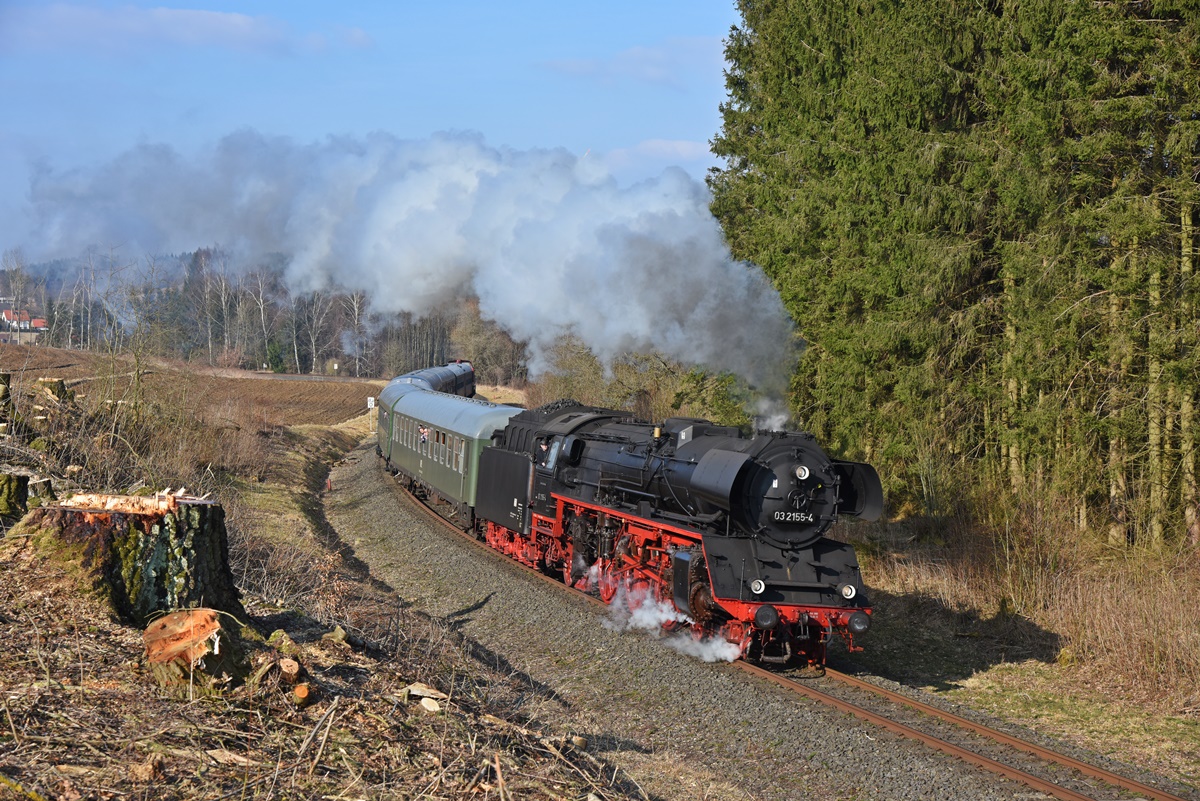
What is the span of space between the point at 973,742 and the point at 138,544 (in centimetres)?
737

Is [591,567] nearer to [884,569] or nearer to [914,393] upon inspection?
[884,569]

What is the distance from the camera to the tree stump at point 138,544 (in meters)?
7.04

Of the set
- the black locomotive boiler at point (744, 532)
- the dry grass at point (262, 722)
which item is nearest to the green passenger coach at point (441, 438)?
the black locomotive boiler at point (744, 532)

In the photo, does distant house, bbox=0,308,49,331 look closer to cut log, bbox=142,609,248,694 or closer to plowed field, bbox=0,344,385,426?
plowed field, bbox=0,344,385,426

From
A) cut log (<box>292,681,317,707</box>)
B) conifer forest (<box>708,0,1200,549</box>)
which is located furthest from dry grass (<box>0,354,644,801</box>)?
conifer forest (<box>708,0,1200,549</box>)

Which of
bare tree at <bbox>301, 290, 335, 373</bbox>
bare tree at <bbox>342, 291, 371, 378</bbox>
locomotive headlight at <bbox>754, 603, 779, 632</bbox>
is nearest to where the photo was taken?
locomotive headlight at <bbox>754, 603, 779, 632</bbox>

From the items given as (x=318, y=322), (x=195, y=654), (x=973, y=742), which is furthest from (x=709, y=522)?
(x=318, y=322)

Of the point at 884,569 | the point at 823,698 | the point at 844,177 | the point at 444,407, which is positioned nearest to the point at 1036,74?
the point at 844,177

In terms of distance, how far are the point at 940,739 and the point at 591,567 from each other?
7163 millimetres

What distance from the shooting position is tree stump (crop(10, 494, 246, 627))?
7039 mm

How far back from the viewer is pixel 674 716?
9.63m

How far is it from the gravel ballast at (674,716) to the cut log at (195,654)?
3.11 meters

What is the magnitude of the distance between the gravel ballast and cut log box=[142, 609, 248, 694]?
3.11m

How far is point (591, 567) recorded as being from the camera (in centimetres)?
1514
